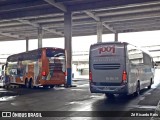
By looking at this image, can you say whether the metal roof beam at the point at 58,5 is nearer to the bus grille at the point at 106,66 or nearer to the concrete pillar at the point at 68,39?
the concrete pillar at the point at 68,39

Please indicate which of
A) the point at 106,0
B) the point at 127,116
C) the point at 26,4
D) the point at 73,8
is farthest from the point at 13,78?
the point at 127,116

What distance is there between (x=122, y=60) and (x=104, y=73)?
47.0 inches

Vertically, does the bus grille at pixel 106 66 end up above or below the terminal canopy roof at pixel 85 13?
below

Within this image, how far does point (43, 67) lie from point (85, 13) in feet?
36.7

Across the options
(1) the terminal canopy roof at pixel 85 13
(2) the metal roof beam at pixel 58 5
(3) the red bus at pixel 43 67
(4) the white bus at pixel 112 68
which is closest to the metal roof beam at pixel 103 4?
(1) the terminal canopy roof at pixel 85 13

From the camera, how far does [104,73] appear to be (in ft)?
46.4

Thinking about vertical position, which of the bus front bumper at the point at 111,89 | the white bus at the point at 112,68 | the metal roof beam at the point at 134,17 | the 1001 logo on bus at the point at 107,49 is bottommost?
the bus front bumper at the point at 111,89

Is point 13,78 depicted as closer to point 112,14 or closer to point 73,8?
point 73,8

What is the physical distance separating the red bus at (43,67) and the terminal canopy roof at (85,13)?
503cm

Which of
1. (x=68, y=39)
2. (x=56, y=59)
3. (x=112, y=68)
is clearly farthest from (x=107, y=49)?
(x=68, y=39)

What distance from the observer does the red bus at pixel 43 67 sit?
22328 mm

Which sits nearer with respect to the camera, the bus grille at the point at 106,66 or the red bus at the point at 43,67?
the bus grille at the point at 106,66

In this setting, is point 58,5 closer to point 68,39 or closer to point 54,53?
point 68,39

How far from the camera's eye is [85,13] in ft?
101
